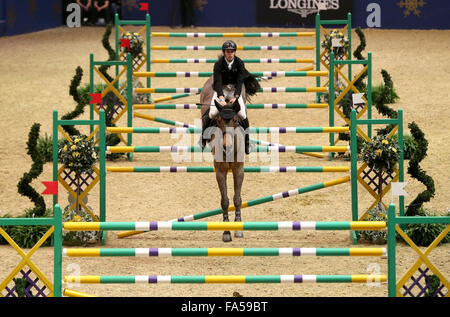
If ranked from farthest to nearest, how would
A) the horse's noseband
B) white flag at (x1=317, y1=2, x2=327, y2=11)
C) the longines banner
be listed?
the longines banner
white flag at (x1=317, y1=2, x2=327, y2=11)
the horse's noseband

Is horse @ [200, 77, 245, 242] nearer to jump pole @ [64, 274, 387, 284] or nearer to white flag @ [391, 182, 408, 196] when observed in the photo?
white flag @ [391, 182, 408, 196]

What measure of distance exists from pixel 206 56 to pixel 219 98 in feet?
38.4

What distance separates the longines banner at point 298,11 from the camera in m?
24.7

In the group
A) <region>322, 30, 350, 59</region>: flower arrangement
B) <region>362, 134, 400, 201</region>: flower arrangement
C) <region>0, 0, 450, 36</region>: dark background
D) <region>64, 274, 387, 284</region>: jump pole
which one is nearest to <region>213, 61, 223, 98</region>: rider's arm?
<region>362, 134, 400, 201</region>: flower arrangement

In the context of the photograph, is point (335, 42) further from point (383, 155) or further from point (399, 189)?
point (399, 189)

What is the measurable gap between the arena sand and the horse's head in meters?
1.19

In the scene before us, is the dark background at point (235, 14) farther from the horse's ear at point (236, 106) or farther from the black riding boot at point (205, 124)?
the horse's ear at point (236, 106)

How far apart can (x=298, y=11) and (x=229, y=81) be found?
46.7ft

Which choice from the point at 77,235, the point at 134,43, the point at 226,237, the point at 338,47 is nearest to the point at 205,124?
the point at 226,237

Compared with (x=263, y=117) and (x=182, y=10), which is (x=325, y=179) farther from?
(x=182, y=10)

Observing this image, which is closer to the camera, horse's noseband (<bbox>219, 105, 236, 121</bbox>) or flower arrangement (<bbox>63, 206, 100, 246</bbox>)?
horse's noseband (<bbox>219, 105, 236, 121</bbox>)

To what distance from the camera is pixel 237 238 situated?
11.1 metres

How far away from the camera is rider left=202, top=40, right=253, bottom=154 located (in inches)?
428

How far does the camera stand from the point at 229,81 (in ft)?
36.4
